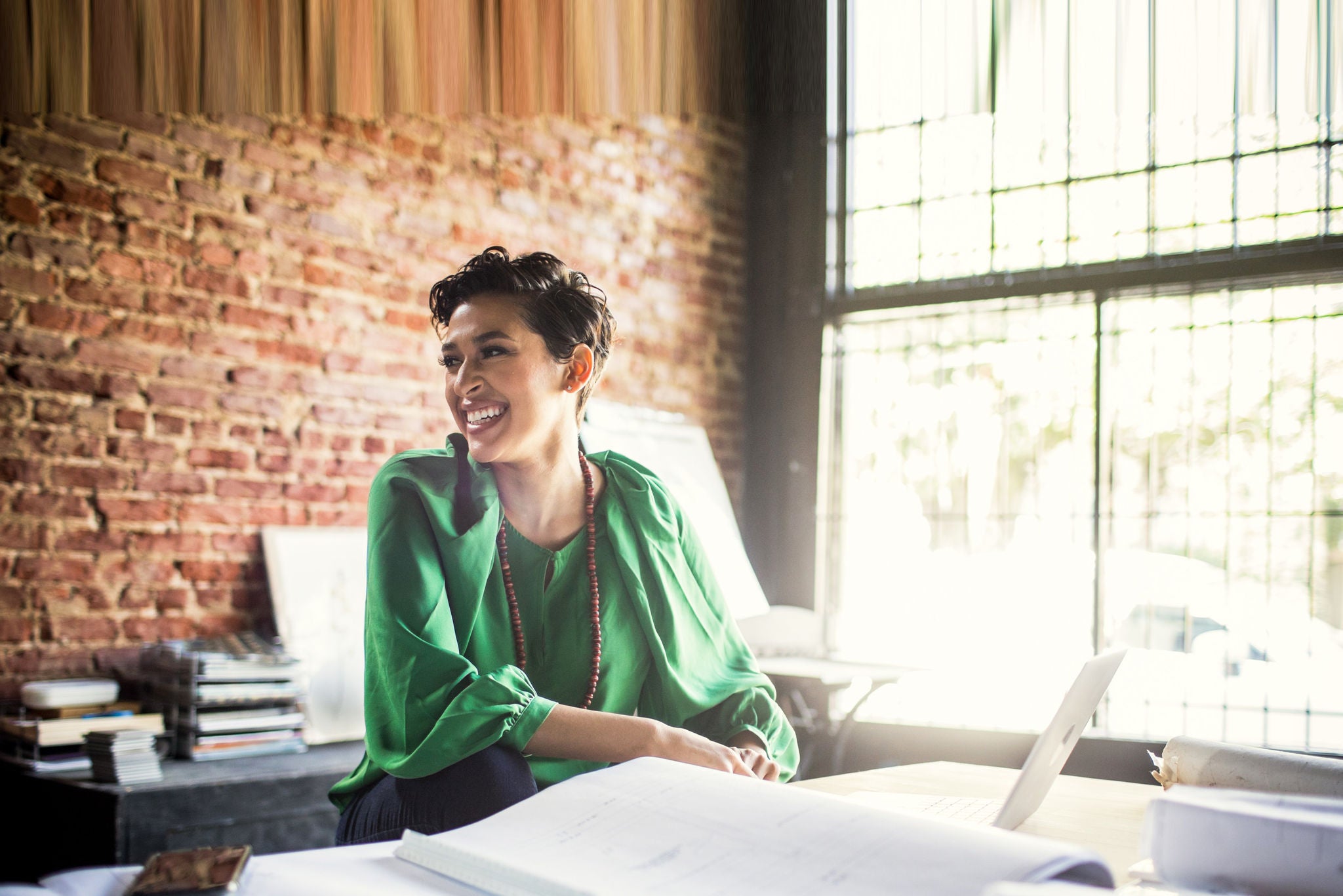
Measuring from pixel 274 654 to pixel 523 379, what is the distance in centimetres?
140

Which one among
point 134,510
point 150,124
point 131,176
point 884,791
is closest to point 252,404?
point 134,510

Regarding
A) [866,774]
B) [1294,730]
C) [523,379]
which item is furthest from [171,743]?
[1294,730]

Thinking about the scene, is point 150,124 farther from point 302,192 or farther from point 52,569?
point 52,569

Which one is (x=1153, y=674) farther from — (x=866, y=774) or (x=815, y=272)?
(x=866, y=774)

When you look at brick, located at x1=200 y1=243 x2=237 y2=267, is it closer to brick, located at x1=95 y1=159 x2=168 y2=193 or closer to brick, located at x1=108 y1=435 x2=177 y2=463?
brick, located at x1=95 y1=159 x2=168 y2=193

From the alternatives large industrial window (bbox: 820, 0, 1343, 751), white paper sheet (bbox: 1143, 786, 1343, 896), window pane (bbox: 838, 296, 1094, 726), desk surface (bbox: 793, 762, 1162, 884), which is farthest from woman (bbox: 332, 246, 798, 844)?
window pane (bbox: 838, 296, 1094, 726)

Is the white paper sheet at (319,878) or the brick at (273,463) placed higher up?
the brick at (273,463)

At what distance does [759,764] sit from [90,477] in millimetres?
1944

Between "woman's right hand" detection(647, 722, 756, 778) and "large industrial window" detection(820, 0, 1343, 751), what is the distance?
2.55m

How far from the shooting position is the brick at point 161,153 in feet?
9.21

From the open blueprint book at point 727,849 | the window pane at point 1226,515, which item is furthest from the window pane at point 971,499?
the open blueprint book at point 727,849

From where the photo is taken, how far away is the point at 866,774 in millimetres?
1396

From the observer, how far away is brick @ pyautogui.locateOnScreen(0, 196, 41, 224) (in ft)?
8.51

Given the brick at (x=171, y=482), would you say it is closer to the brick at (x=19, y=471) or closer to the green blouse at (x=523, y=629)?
the brick at (x=19, y=471)
